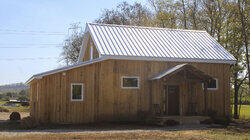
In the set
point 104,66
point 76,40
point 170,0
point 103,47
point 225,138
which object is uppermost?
point 170,0

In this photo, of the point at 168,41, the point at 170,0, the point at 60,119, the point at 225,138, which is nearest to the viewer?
the point at 225,138

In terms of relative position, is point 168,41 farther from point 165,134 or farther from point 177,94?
point 165,134

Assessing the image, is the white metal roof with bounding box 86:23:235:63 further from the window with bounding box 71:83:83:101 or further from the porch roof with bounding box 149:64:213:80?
the window with bounding box 71:83:83:101

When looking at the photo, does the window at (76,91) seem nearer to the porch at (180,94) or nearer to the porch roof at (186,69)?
the porch at (180,94)

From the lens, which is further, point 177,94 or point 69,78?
point 177,94

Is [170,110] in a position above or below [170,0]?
below

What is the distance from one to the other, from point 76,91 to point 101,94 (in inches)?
54.5

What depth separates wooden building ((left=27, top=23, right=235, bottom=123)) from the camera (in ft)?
53.7

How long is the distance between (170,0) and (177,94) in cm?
1583

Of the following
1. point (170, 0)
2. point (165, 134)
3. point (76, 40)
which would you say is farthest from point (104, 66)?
point (76, 40)

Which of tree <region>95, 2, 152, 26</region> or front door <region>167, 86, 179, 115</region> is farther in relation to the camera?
tree <region>95, 2, 152, 26</region>

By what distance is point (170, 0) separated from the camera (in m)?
32.0

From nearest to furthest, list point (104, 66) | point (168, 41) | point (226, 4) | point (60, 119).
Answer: point (60, 119) < point (104, 66) < point (168, 41) < point (226, 4)

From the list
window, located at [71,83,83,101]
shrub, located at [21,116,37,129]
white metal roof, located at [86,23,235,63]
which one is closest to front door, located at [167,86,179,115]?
white metal roof, located at [86,23,235,63]
